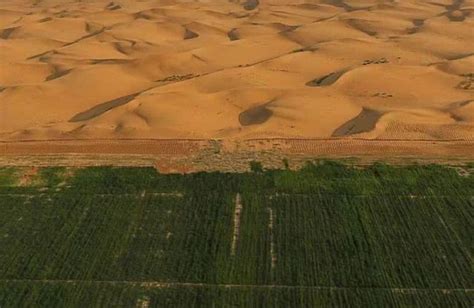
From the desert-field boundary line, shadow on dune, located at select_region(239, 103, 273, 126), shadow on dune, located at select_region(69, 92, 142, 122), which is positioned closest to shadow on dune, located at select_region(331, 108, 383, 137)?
shadow on dune, located at select_region(239, 103, 273, 126)

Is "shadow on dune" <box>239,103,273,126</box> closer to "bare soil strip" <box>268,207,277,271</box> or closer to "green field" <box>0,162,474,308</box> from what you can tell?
"green field" <box>0,162,474,308</box>

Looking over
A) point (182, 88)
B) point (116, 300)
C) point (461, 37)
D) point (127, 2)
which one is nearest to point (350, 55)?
point (461, 37)

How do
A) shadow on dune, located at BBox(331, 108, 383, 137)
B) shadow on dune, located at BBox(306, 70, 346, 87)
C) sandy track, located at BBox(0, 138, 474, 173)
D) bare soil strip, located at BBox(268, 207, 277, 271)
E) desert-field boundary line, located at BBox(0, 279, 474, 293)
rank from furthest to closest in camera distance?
1. shadow on dune, located at BBox(306, 70, 346, 87)
2. shadow on dune, located at BBox(331, 108, 383, 137)
3. sandy track, located at BBox(0, 138, 474, 173)
4. bare soil strip, located at BBox(268, 207, 277, 271)
5. desert-field boundary line, located at BBox(0, 279, 474, 293)

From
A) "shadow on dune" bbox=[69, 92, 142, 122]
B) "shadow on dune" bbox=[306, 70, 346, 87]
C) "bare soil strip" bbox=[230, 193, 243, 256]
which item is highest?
"bare soil strip" bbox=[230, 193, 243, 256]

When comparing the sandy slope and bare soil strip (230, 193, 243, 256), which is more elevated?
bare soil strip (230, 193, 243, 256)

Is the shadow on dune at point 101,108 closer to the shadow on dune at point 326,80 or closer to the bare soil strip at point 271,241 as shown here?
the shadow on dune at point 326,80

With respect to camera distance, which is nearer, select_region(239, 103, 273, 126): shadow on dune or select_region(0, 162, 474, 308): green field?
select_region(0, 162, 474, 308): green field

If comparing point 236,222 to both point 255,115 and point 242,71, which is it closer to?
point 255,115
